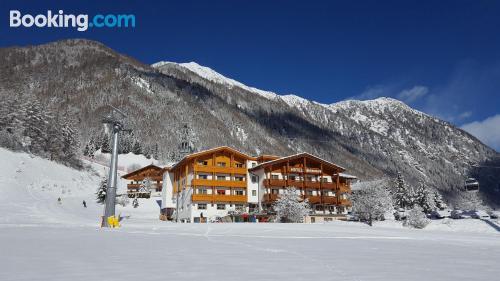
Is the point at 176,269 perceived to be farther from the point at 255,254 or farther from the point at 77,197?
the point at 77,197

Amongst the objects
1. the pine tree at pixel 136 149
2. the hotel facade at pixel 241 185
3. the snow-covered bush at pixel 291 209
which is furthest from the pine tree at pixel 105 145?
the snow-covered bush at pixel 291 209

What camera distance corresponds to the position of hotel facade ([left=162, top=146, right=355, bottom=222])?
6962 cm

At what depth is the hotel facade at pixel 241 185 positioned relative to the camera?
69.6m

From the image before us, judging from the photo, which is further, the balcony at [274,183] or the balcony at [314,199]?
the balcony at [314,199]

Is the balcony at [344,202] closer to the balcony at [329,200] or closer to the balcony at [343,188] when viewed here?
the balcony at [329,200]

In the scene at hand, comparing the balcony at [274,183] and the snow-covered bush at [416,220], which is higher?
the balcony at [274,183]

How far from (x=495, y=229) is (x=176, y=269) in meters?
48.6

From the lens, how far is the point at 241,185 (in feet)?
242

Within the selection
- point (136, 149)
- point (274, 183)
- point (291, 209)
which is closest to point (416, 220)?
point (291, 209)

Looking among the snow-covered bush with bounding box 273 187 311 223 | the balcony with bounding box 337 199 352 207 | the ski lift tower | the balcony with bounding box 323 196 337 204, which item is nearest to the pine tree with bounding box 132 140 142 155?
the balcony with bounding box 337 199 352 207

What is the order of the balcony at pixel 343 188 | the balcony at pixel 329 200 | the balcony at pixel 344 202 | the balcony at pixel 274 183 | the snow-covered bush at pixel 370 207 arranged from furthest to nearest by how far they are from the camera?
the balcony at pixel 343 188
the balcony at pixel 344 202
the balcony at pixel 329 200
the balcony at pixel 274 183
the snow-covered bush at pixel 370 207

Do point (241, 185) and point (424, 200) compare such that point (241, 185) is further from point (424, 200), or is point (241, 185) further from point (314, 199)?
point (424, 200)

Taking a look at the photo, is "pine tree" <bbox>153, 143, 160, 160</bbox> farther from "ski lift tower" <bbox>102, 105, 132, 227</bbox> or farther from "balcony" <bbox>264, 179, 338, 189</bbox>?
"ski lift tower" <bbox>102, 105, 132, 227</bbox>

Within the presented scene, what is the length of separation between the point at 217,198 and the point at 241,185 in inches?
229
